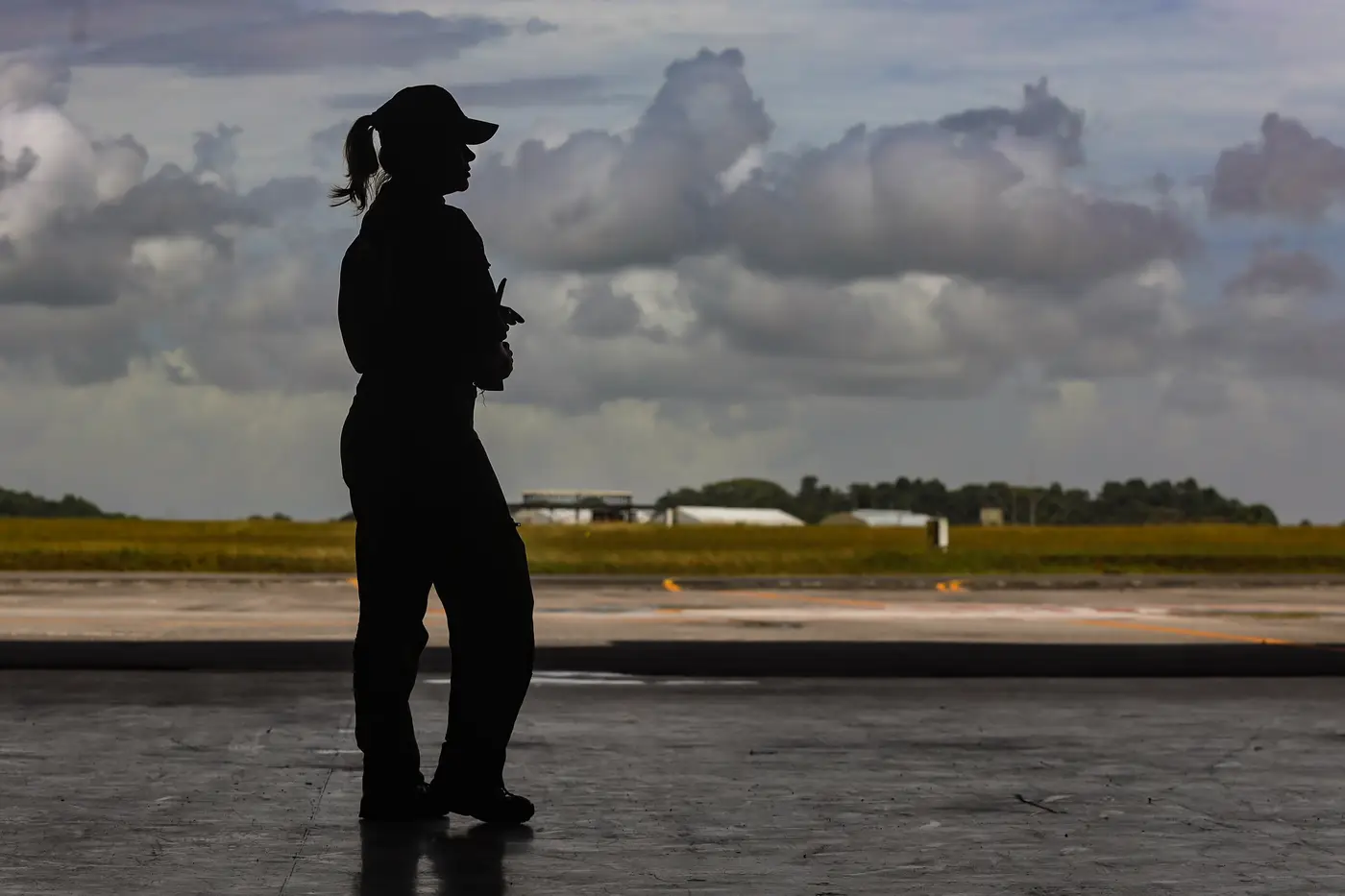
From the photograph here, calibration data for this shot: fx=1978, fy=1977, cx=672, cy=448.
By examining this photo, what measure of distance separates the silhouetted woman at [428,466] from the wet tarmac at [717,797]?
30 centimetres

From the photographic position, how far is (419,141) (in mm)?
6453

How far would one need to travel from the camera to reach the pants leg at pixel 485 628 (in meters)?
6.39

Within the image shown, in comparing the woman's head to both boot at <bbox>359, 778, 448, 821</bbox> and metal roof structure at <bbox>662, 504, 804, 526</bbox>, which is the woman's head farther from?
metal roof structure at <bbox>662, 504, 804, 526</bbox>

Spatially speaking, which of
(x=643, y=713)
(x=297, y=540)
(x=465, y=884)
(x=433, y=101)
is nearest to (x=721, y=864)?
(x=465, y=884)

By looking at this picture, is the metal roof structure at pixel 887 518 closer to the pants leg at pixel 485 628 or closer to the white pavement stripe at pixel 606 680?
the white pavement stripe at pixel 606 680

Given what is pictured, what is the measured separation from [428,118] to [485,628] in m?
1.67

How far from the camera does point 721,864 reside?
570cm

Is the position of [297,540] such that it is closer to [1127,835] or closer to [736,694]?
[736,694]

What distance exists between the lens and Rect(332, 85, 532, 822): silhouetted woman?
6379 millimetres

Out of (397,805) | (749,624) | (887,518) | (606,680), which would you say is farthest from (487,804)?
(887,518)

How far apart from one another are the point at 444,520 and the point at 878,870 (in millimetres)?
1825

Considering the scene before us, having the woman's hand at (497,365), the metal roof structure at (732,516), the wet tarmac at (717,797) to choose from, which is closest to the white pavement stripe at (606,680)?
the wet tarmac at (717,797)

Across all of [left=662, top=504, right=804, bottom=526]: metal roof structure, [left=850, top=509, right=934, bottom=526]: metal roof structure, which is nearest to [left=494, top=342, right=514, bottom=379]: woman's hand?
[left=662, top=504, right=804, bottom=526]: metal roof structure

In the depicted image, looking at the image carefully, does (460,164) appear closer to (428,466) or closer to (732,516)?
(428,466)
